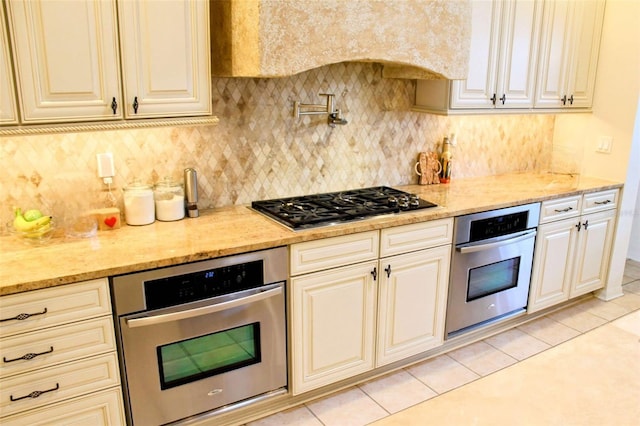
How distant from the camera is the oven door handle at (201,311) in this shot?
1.96 metres

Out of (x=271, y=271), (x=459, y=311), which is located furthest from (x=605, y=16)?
(x=271, y=271)

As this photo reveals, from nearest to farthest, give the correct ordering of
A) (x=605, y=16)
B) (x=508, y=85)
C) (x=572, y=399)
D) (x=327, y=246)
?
(x=327, y=246), (x=572, y=399), (x=508, y=85), (x=605, y=16)

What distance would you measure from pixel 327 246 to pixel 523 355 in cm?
161

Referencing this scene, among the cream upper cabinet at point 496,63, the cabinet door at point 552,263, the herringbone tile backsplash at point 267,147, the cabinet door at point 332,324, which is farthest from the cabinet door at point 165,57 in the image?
the cabinet door at point 552,263

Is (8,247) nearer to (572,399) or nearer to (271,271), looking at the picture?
(271,271)

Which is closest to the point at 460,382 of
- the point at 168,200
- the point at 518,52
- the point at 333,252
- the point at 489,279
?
the point at 489,279

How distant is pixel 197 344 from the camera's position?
2.18 m

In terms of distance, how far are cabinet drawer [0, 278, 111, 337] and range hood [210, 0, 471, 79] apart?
1143 millimetres

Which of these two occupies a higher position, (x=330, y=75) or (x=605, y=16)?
(x=605, y=16)

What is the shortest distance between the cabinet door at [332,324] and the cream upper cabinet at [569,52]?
1.94m

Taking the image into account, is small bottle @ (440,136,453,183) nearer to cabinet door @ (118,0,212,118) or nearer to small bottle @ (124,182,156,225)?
cabinet door @ (118,0,212,118)

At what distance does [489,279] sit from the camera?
3084 millimetres

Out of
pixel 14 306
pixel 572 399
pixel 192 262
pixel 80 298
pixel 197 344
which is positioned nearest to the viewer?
pixel 14 306

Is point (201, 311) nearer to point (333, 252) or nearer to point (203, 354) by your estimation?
point (203, 354)
